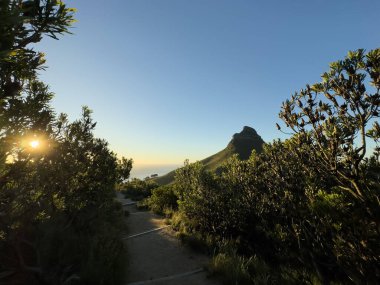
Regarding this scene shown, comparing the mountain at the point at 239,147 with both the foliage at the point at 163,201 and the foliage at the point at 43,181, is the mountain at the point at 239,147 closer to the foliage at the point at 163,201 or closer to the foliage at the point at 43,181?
the foliage at the point at 163,201

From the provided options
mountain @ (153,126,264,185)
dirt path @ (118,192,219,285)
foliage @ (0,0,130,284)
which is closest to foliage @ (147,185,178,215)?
dirt path @ (118,192,219,285)

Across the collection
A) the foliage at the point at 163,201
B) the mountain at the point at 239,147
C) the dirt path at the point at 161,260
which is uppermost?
the mountain at the point at 239,147

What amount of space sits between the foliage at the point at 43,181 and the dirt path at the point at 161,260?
2.94ft

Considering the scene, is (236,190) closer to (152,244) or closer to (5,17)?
(152,244)

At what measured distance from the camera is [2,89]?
14.0 ft

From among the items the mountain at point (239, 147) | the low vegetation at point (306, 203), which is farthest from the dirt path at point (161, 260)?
the mountain at point (239, 147)

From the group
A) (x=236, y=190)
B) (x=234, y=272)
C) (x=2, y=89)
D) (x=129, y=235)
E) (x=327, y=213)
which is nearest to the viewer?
(x=2, y=89)

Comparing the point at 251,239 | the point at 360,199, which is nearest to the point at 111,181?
the point at 251,239

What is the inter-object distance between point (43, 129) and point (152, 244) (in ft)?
30.2

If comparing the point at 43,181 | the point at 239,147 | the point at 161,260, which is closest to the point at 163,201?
the point at 161,260

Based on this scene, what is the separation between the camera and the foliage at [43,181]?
4.21 meters

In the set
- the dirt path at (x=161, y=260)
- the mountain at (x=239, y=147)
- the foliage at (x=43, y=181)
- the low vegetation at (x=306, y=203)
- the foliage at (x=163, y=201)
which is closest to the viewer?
the foliage at (x=43, y=181)

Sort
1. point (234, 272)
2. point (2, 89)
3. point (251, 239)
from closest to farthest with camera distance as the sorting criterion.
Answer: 1. point (2, 89)
2. point (234, 272)
3. point (251, 239)

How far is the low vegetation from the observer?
624 cm
